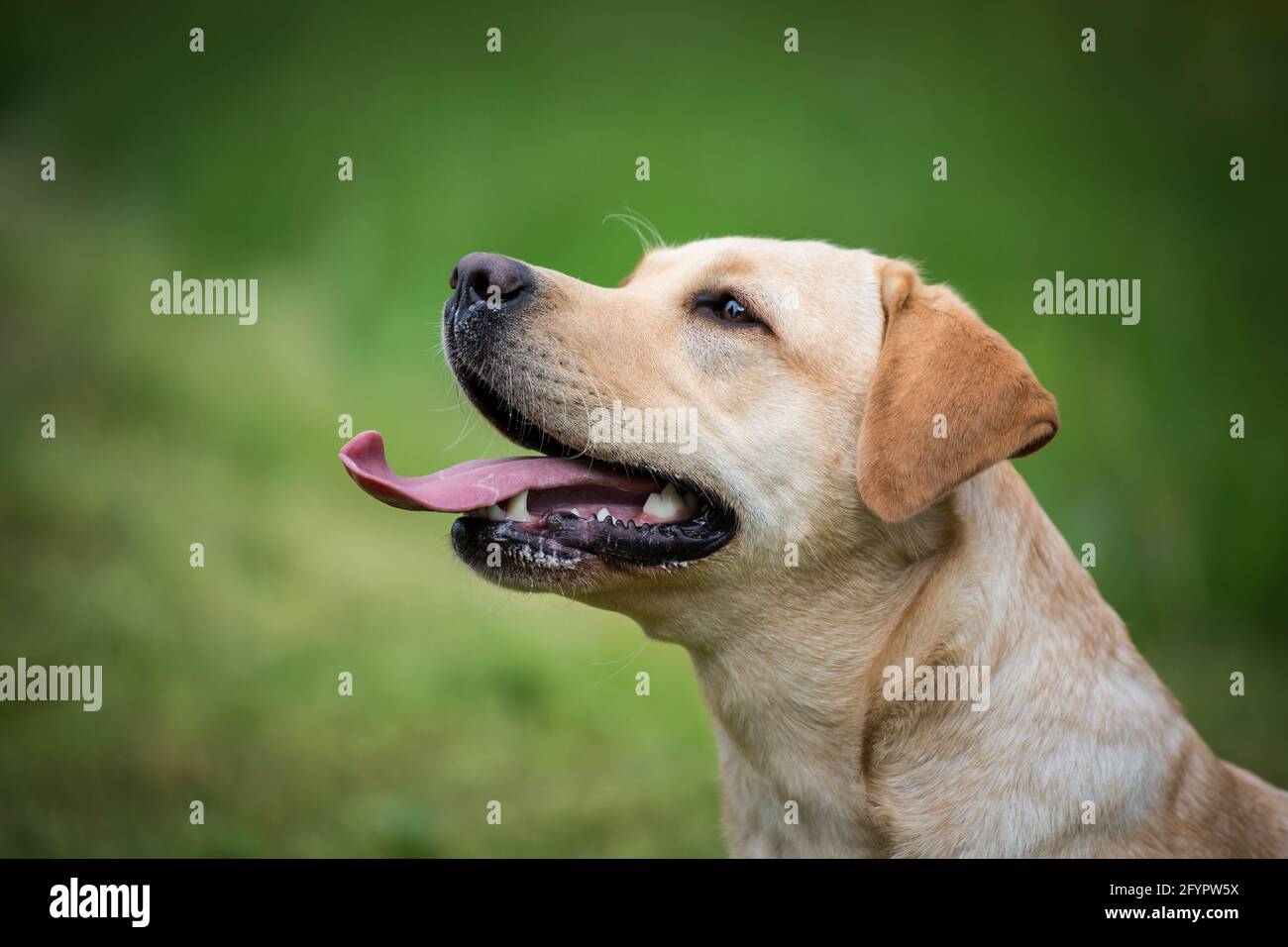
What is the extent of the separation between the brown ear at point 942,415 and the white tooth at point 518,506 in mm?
1033

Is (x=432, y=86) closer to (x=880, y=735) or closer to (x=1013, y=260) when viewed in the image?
(x=1013, y=260)

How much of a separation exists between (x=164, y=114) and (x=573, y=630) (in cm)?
504

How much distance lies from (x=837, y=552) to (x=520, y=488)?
1.02m

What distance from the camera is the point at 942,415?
3.17 m

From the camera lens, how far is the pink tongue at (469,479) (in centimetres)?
325

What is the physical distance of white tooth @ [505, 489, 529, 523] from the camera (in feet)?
11.1

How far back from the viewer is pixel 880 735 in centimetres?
326
